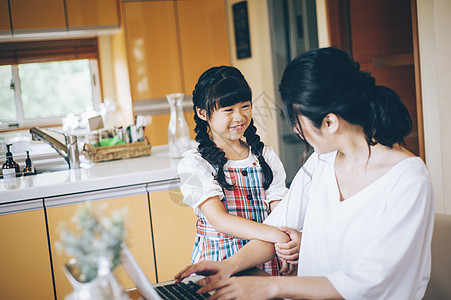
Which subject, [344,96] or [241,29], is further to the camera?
[241,29]

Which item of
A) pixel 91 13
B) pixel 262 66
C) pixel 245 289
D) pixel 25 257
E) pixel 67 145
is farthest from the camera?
pixel 262 66

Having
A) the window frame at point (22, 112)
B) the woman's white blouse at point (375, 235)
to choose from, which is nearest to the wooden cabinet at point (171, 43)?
the window frame at point (22, 112)

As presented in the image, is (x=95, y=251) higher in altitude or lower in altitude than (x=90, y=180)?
higher

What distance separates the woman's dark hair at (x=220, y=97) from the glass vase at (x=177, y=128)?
835 mm

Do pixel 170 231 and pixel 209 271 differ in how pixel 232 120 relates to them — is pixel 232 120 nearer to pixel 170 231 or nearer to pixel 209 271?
pixel 209 271

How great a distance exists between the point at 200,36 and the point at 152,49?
19.8 inches

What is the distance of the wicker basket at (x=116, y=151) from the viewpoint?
270 centimetres

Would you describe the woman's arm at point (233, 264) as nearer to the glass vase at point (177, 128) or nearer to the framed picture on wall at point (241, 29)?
the glass vase at point (177, 128)

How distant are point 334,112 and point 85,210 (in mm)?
664

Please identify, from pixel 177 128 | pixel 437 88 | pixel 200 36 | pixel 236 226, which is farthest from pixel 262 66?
→ pixel 236 226

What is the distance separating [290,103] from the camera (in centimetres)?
117

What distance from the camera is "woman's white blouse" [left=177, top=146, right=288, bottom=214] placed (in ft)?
5.20

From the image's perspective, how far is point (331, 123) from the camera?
3.74ft

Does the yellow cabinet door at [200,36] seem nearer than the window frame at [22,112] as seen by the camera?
Yes
